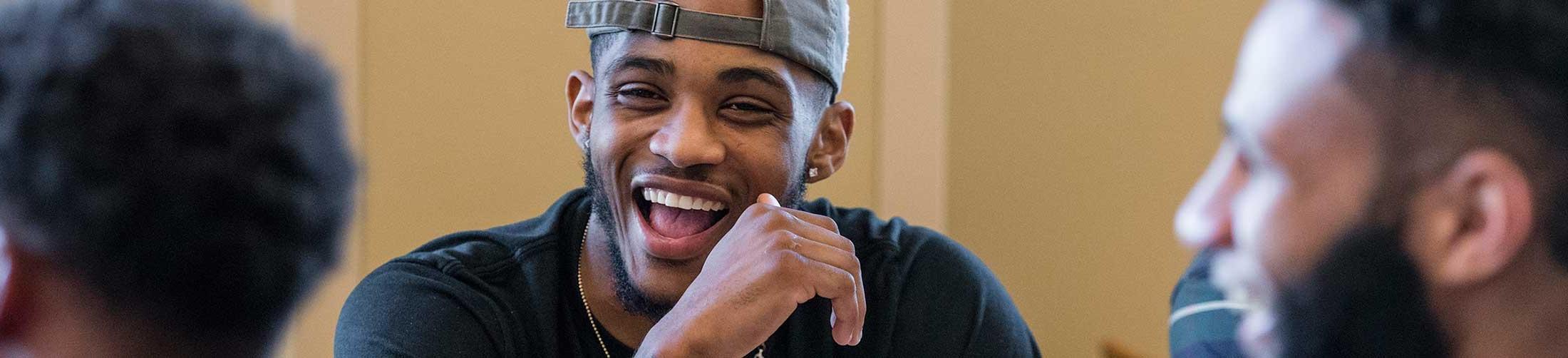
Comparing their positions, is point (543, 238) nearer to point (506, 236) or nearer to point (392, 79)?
point (506, 236)

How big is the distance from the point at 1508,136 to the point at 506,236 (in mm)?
1479

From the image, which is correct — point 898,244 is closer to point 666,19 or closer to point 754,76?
point 754,76

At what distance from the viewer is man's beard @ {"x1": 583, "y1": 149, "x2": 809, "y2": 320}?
2.07 m

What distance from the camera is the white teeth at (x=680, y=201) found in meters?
1.98

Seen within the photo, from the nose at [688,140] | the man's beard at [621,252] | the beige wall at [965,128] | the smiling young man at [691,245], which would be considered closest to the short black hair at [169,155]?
the smiling young man at [691,245]

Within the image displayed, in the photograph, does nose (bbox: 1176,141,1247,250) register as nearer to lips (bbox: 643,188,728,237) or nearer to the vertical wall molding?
lips (bbox: 643,188,728,237)

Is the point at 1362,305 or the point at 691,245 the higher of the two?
the point at 1362,305

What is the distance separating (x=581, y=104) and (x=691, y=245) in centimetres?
31

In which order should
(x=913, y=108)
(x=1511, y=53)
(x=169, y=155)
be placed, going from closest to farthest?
(x=169, y=155), (x=1511, y=53), (x=913, y=108)

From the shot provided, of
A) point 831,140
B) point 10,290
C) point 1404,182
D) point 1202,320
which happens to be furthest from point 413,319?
point 1404,182

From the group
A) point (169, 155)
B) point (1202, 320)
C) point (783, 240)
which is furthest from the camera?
point (783, 240)

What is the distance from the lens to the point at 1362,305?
3.23 feet

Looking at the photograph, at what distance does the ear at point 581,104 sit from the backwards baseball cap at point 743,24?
93 millimetres

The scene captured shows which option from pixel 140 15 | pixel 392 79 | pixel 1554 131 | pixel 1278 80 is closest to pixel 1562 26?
pixel 1554 131
